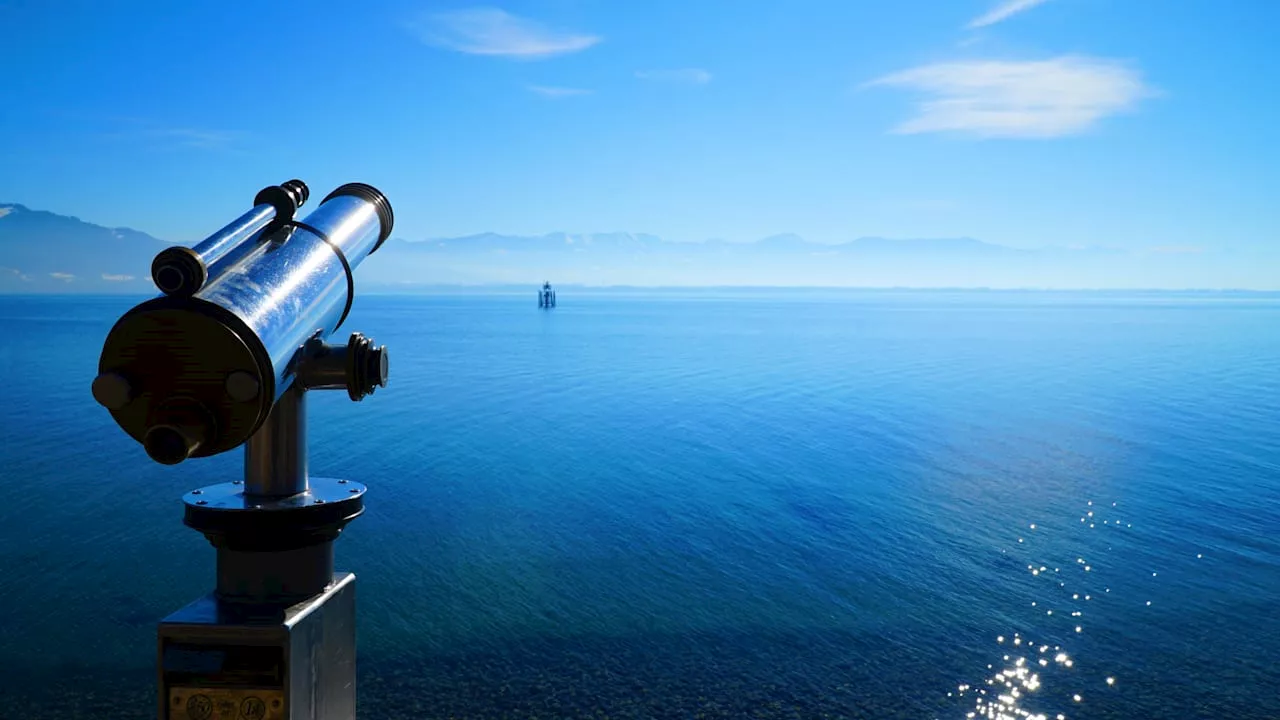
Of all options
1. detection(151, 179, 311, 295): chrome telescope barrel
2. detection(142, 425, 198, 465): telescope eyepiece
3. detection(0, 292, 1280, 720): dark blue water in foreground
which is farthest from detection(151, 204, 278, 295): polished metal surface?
detection(0, 292, 1280, 720): dark blue water in foreground

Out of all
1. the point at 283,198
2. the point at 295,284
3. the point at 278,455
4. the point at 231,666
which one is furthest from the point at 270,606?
the point at 283,198

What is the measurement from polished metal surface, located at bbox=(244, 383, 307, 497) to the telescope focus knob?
0.32 feet

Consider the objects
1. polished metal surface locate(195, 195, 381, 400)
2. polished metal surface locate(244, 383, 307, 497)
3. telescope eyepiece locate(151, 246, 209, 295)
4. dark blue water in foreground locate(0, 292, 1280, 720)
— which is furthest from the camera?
dark blue water in foreground locate(0, 292, 1280, 720)

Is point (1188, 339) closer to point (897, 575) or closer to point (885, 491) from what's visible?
point (885, 491)

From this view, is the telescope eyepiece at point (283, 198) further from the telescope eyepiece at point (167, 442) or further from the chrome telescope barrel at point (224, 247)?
the telescope eyepiece at point (167, 442)

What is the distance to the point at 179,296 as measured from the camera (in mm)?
1428

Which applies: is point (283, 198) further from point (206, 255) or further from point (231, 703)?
point (231, 703)

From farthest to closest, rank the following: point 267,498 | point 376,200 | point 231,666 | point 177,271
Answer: point 376,200, point 267,498, point 231,666, point 177,271

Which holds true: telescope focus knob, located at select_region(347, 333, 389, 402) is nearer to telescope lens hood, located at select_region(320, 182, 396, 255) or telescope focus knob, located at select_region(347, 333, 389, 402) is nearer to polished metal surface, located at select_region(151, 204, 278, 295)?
polished metal surface, located at select_region(151, 204, 278, 295)

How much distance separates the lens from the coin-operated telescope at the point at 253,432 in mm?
1428

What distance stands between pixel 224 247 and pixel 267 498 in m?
0.43

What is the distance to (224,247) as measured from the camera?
1.65 metres

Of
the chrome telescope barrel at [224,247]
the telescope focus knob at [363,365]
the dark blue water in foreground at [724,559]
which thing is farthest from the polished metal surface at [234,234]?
the dark blue water in foreground at [724,559]

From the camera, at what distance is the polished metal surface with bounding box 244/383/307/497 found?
1.68 metres
